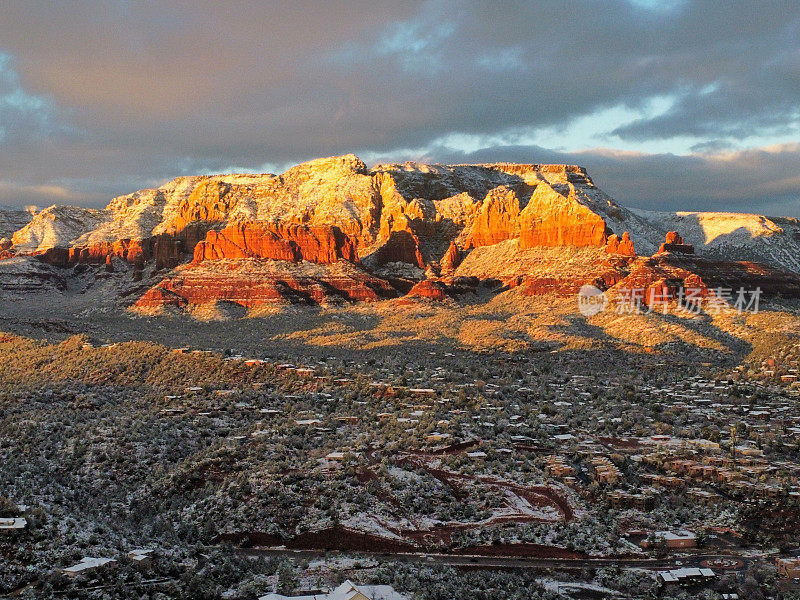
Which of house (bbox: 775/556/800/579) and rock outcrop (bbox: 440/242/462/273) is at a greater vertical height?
rock outcrop (bbox: 440/242/462/273)

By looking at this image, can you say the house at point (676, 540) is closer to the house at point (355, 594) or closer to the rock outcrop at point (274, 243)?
the house at point (355, 594)

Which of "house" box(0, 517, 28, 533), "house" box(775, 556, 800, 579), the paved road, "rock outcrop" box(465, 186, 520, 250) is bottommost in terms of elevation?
the paved road

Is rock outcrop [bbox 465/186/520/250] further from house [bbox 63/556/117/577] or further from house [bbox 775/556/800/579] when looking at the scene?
house [bbox 63/556/117/577]

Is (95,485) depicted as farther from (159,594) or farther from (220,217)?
(220,217)

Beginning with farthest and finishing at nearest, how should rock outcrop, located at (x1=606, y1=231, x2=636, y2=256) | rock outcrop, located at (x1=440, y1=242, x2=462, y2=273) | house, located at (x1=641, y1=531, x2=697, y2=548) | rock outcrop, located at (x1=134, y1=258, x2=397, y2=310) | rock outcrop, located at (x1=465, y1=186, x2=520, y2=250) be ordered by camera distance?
1. rock outcrop, located at (x1=465, y1=186, x2=520, y2=250)
2. rock outcrop, located at (x1=440, y1=242, x2=462, y2=273)
3. rock outcrop, located at (x1=134, y1=258, x2=397, y2=310)
4. rock outcrop, located at (x1=606, y1=231, x2=636, y2=256)
5. house, located at (x1=641, y1=531, x2=697, y2=548)

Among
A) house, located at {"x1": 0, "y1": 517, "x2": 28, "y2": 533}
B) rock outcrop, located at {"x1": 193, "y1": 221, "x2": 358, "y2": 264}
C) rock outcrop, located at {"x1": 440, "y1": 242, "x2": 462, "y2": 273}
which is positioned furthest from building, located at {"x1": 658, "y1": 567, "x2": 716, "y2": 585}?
rock outcrop, located at {"x1": 440, "y1": 242, "x2": 462, "y2": 273}

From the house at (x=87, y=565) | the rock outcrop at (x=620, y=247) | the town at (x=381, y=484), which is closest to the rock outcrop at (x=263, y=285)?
the rock outcrop at (x=620, y=247)

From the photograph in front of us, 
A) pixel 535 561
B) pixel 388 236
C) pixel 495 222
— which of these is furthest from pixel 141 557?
pixel 388 236
